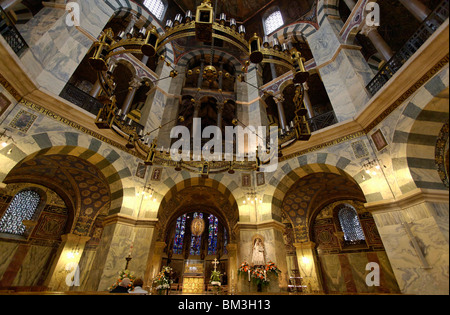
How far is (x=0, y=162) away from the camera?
5.01 metres

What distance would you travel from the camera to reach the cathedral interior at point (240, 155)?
4.67 metres

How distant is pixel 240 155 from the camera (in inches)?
372

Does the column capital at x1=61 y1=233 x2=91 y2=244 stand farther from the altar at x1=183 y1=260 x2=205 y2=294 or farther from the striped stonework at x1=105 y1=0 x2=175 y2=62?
the striped stonework at x1=105 y1=0 x2=175 y2=62

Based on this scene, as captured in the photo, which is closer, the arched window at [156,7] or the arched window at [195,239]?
the arched window at [156,7]

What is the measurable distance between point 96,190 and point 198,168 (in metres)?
4.83

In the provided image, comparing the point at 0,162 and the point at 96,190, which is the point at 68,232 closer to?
the point at 96,190

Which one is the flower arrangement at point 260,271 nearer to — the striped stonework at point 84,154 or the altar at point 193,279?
the striped stonework at point 84,154

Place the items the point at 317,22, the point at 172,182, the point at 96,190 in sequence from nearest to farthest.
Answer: the point at 172,182
the point at 96,190
the point at 317,22

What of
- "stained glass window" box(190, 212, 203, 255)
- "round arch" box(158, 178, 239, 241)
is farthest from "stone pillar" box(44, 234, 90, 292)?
"stained glass window" box(190, 212, 203, 255)

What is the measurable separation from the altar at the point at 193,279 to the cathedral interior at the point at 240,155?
4.5 inches

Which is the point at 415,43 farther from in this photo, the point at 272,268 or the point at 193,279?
the point at 193,279

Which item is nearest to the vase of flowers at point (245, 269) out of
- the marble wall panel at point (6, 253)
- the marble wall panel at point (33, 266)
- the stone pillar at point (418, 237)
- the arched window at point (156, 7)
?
the stone pillar at point (418, 237)
